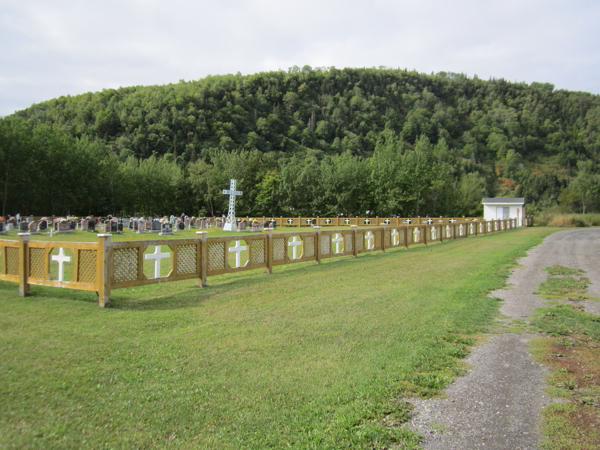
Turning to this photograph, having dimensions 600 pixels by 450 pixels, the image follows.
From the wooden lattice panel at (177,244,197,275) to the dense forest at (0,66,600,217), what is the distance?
42.9 metres

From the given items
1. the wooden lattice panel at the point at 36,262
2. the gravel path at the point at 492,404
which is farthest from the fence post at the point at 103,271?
the gravel path at the point at 492,404

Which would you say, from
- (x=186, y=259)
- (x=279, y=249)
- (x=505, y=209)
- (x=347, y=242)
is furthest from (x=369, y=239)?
(x=505, y=209)

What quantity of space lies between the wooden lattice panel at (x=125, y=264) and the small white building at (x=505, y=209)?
178 ft

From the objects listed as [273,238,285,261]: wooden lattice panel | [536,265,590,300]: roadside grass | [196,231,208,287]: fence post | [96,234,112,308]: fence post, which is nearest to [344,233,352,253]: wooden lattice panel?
[273,238,285,261]: wooden lattice panel

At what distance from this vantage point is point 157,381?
4332 millimetres

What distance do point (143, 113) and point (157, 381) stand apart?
124 metres

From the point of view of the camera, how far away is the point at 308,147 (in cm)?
14275

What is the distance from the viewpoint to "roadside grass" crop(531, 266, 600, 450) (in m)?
3.25

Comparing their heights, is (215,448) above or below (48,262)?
below

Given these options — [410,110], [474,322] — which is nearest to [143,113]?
[410,110]

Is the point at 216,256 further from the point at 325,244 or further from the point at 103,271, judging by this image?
the point at 325,244

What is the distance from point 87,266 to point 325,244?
941cm

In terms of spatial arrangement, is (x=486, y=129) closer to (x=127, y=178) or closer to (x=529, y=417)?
(x=127, y=178)

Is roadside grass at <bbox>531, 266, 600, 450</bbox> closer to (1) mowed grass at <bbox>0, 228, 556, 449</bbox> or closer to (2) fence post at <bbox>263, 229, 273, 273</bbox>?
(1) mowed grass at <bbox>0, 228, 556, 449</bbox>
